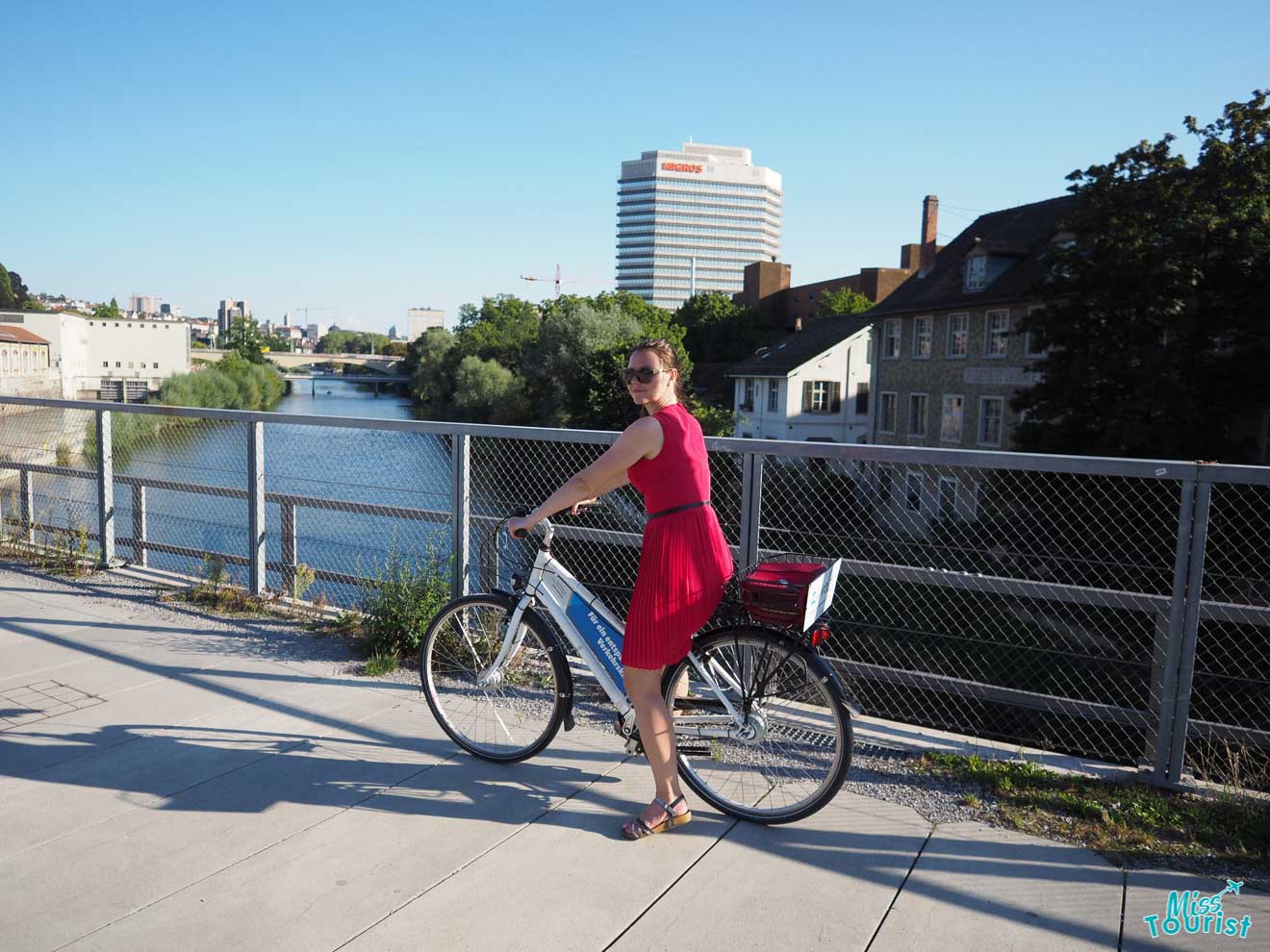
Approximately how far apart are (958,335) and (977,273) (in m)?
2.27

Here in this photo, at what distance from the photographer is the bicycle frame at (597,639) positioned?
3.89 meters

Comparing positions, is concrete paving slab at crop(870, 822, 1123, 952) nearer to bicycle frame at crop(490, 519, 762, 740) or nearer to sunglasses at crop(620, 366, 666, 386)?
bicycle frame at crop(490, 519, 762, 740)

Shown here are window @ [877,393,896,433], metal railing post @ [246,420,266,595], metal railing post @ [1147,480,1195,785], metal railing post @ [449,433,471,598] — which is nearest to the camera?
metal railing post @ [1147,480,1195,785]

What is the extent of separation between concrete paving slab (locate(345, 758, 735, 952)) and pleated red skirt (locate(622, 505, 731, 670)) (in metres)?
0.67

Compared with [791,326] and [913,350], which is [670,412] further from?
[791,326]

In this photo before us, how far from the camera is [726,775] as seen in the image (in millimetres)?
4062

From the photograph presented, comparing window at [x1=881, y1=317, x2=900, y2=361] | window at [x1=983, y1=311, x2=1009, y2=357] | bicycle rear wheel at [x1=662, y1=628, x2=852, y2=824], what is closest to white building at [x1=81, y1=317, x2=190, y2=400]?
window at [x1=881, y1=317, x2=900, y2=361]

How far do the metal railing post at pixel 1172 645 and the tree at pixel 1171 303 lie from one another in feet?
66.5

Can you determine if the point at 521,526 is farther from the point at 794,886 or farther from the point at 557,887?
the point at 794,886

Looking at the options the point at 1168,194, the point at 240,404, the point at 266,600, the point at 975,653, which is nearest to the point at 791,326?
the point at 240,404

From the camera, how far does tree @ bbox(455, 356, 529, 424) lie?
2547 inches

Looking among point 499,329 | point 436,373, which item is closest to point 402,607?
point 436,373

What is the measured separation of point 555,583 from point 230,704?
209cm

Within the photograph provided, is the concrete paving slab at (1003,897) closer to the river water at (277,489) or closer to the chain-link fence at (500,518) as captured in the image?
the chain-link fence at (500,518)
